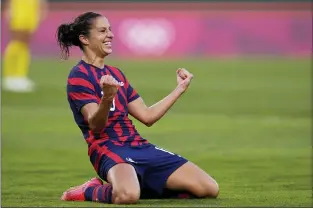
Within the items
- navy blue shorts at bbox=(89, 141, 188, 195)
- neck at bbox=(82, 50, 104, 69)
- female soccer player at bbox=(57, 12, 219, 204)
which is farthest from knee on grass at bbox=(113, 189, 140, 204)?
neck at bbox=(82, 50, 104, 69)

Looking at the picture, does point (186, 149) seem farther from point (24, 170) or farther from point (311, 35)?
point (311, 35)

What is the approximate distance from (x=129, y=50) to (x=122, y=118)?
21.3 metres

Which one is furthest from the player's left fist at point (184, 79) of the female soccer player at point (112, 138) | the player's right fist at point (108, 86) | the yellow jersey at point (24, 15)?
the yellow jersey at point (24, 15)

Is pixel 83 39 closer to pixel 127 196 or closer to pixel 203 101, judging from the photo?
pixel 127 196

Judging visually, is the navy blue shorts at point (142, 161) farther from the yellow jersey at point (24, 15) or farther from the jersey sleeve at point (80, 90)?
the yellow jersey at point (24, 15)

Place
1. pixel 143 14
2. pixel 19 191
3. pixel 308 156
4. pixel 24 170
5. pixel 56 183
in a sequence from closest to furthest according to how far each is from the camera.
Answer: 1. pixel 19 191
2. pixel 56 183
3. pixel 24 170
4. pixel 308 156
5. pixel 143 14

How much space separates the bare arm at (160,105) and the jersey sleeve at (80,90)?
46cm

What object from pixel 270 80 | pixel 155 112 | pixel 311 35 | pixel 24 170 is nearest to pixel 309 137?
pixel 24 170

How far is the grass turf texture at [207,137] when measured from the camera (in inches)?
339

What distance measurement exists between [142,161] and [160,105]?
0.51 meters

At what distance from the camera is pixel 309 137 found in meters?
13.1

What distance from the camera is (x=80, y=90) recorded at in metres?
7.88

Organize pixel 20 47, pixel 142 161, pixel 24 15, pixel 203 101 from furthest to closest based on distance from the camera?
1. pixel 24 15
2. pixel 20 47
3. pixel 203 101
4. pixel 142 161

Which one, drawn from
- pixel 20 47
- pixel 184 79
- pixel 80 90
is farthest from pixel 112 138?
pixel 20 47
